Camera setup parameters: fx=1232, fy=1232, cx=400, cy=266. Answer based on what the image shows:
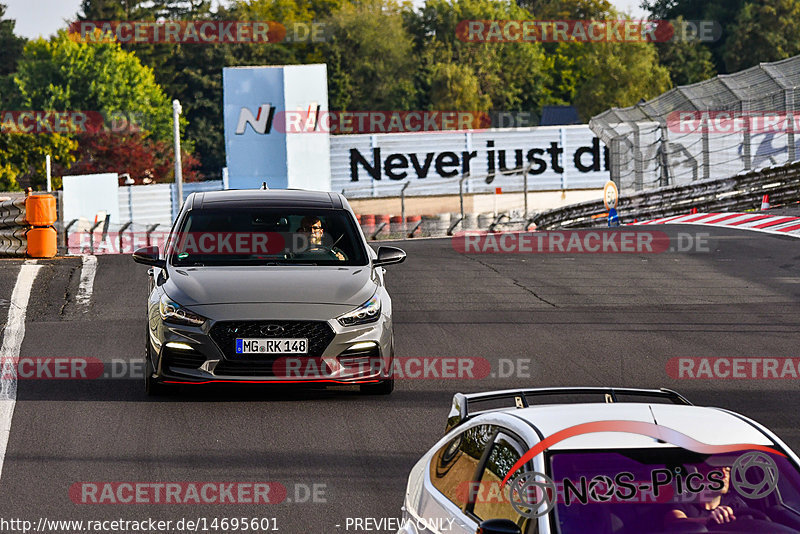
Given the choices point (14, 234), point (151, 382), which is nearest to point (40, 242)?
point (14, 234)

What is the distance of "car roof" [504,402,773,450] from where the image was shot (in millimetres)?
4477

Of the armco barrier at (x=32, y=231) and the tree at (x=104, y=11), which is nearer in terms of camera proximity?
the armco barrier at (x=32, y=231)

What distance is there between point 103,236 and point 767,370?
66.4ft

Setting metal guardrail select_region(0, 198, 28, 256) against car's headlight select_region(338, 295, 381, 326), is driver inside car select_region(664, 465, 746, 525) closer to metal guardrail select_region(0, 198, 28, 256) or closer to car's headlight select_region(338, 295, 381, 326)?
car's headlight select_region(338, 295, 381, 326)

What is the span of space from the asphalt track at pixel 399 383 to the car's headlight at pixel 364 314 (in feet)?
2.30

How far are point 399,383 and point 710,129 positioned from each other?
20457 mm

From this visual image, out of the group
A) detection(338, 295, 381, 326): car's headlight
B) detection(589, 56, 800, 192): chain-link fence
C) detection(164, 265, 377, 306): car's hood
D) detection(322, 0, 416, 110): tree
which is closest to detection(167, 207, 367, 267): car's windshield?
detection(164, 265, 377, 306): car's hood

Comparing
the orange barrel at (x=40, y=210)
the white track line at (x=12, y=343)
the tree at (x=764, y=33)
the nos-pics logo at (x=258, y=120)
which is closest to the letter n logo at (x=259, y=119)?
the nos-pics logo at (x=258, y=120)

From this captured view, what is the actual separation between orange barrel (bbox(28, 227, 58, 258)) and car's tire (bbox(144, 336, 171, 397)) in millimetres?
10594

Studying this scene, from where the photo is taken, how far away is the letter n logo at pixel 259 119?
160 ft

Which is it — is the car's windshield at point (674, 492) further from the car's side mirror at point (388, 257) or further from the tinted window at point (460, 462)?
the car's side mirror at point (388, 257)

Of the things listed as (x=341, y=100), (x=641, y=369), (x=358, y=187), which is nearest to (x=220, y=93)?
(x=341, y=100)

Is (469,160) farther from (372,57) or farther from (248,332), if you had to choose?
(372,57)

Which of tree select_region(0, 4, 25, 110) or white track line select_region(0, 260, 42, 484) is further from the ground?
tree select_region(0, 4, 25, 110)
